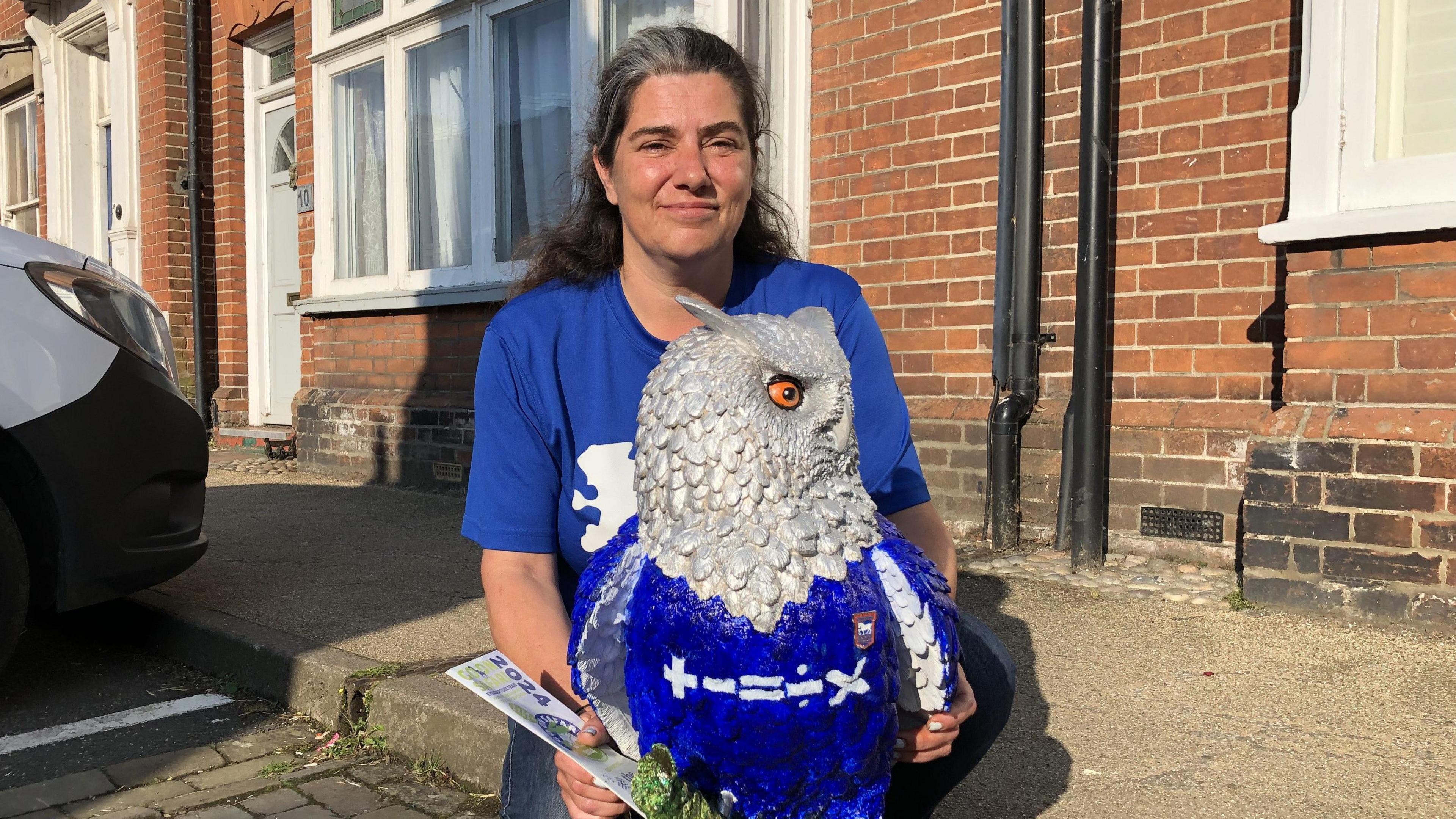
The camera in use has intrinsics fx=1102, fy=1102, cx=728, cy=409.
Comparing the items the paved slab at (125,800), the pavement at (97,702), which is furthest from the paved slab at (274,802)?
the pavement at (97,702)

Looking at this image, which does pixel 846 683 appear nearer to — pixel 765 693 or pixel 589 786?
pixel 765 693

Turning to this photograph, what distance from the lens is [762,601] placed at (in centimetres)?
126

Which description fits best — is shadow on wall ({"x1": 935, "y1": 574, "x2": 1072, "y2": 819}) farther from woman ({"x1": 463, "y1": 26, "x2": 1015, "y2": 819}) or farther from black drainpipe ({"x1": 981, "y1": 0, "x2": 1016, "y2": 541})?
black drainpipe ({"x1": 981, "y1": 0, "x2": 1016, "y2": 541})

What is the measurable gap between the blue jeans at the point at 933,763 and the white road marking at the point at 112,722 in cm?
196

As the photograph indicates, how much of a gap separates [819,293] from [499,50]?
17.4ft

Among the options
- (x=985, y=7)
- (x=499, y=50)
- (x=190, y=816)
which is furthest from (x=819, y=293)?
(x=499, y=50)

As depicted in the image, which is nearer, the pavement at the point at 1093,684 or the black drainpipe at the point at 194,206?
the pavement at the point at 1093,684

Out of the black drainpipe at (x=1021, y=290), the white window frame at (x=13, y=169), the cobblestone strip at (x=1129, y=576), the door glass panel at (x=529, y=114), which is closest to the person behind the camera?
the cobblestone strip at (x=1129, y=576)

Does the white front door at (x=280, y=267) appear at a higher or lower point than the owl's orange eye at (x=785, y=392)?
higher

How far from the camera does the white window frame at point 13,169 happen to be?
40.2ft

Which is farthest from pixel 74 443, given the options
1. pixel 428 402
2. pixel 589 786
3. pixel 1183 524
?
pixel 1183 524

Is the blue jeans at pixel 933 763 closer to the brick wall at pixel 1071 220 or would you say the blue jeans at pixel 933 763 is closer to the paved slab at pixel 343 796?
the paved slab at pixel 343 796

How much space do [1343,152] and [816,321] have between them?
279 cm

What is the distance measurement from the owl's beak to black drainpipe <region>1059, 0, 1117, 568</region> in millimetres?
3075
